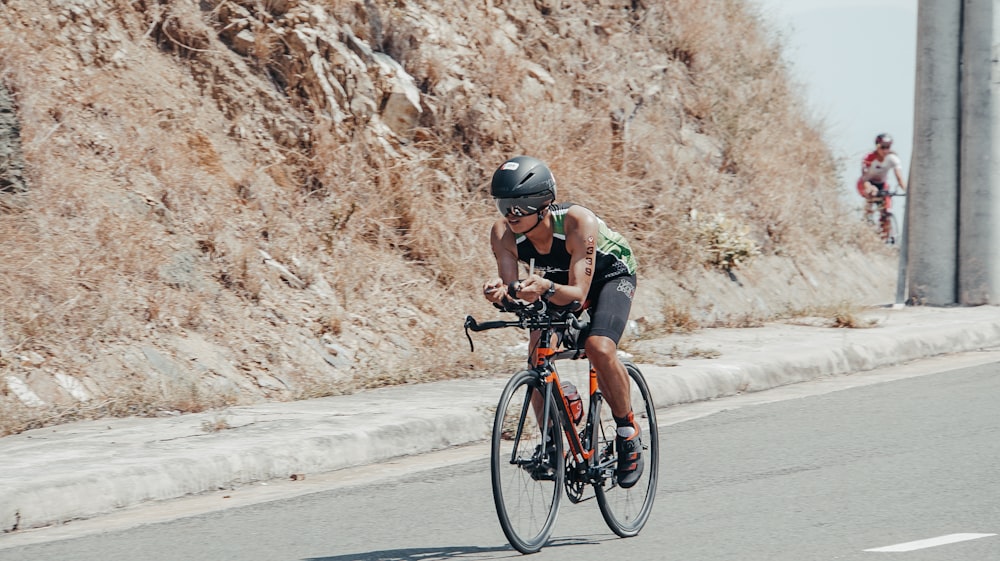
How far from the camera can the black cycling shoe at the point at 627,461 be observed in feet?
21.5

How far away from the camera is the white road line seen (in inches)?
231

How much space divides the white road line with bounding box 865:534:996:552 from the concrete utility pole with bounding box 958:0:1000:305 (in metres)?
10.8

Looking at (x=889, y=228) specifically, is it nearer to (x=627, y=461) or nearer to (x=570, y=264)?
(x=627, y=461)

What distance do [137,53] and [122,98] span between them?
80 cm

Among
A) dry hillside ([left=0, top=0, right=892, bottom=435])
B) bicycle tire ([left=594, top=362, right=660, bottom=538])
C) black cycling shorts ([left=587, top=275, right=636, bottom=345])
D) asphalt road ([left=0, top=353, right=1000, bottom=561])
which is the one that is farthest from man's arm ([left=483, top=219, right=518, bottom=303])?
dry hillside ([left=0, top=0, right=892, bottom=435])

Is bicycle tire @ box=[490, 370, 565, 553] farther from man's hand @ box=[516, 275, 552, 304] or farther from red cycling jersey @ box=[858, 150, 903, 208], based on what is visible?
red cycling jersey @ box=[858, 150, 903, 208]

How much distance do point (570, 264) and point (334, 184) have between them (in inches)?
317

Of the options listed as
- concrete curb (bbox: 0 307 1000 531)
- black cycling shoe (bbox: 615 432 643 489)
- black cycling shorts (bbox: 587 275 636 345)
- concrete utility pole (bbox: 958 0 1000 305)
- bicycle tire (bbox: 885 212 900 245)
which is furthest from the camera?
bicycle tire (bbox: 885 212 900 245)

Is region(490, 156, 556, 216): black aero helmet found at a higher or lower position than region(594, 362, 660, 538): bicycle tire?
higher

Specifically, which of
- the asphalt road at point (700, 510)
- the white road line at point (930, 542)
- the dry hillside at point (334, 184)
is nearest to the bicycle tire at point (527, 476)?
the asphalt road at point (700, 510)

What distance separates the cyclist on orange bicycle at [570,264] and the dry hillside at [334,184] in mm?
4290

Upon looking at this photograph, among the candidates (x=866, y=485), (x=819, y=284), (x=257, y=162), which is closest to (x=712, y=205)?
(x=819, y=284)

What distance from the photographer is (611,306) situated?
652cm

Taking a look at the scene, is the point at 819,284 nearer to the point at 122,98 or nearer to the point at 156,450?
the point at 122,98
